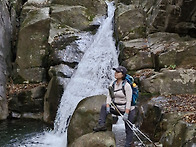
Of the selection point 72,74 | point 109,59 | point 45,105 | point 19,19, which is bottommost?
point 45,105

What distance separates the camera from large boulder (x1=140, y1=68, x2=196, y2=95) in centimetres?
910

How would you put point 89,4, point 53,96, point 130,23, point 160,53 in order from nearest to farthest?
point 160,53 → point 53,96 → point 130,23 → point 89,4

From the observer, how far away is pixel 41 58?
13.9m

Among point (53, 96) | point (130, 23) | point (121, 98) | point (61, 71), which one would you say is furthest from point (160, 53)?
point (121, 98)

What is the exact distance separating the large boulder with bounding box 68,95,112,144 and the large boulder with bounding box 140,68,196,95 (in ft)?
9.47

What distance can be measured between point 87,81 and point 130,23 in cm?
451

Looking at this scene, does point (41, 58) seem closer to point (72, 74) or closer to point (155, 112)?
point (72, 74)

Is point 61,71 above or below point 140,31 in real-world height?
below

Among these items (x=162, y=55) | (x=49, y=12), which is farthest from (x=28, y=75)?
(x=162, y=55)

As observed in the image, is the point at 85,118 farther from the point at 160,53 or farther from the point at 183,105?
the point at 160,53

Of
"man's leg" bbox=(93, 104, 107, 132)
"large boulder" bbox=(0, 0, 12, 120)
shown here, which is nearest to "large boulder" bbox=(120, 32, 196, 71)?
"man's leg" bbox=(93, 104, 107, 132)

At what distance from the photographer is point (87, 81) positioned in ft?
37.3

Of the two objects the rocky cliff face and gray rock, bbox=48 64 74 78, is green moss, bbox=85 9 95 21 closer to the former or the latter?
the rocky cliff face

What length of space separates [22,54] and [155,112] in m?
9.32
